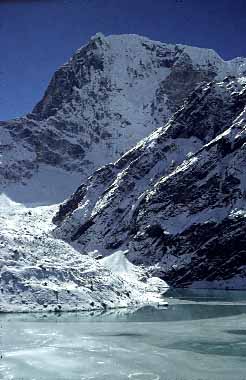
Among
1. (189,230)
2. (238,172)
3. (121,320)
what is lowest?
(121,320)

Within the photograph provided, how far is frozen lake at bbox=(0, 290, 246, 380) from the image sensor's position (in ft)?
139

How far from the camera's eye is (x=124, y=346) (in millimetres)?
53281

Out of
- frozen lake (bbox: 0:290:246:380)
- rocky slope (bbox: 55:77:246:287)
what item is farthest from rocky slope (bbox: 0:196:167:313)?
rocky slope (bbox: 55:77:246:287)

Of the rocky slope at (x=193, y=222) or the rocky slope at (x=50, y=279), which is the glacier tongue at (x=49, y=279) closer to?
the rocky slope at (x=50, y=279)

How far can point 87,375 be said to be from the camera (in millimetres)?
41625

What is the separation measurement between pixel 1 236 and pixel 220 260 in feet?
271

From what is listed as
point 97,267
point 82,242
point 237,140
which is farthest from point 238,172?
point 97,267

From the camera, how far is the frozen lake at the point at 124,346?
42344 mm

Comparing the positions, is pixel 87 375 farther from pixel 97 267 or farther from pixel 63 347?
pixel 97 267

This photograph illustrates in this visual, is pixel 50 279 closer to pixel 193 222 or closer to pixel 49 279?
pixel 49 279

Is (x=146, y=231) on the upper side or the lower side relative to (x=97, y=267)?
upper

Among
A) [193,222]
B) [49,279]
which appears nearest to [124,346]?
[49,279]

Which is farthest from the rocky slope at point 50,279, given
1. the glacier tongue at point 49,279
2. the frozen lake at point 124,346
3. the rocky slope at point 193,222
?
the rocky slope at point 193,222

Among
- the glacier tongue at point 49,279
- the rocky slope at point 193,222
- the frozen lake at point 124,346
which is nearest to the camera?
the frozen lake at point 124,346
